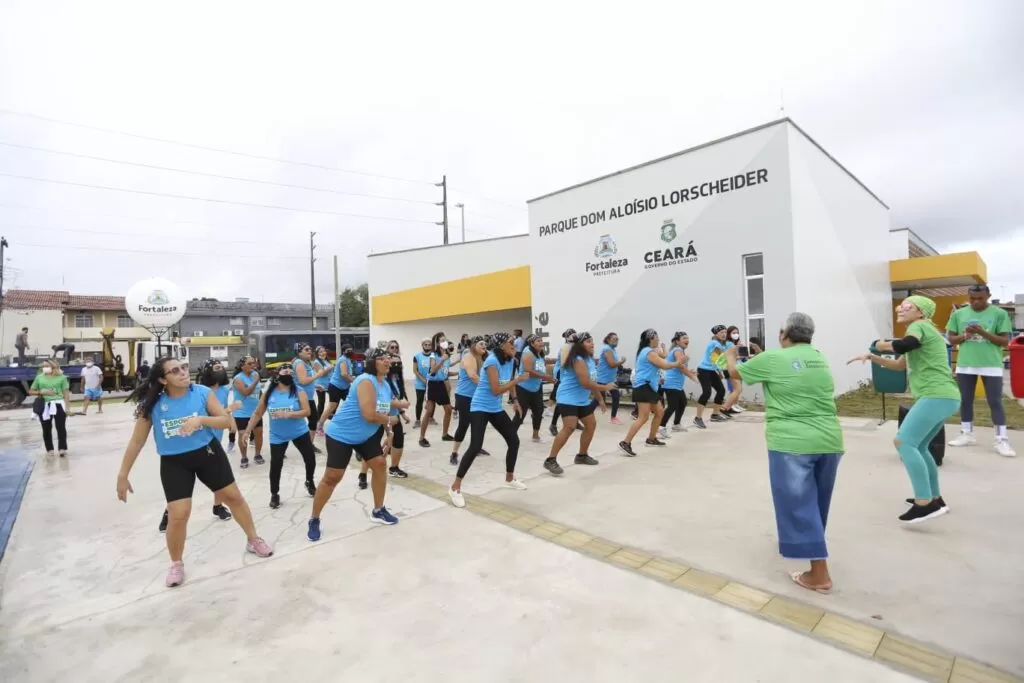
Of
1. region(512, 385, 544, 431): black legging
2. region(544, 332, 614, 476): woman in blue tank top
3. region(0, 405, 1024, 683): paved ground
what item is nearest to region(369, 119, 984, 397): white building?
region(512, 385, 544, 431): black legging

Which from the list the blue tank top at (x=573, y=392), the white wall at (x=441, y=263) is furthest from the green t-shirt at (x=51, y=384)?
Result: the white wall at (x=441, y=263)

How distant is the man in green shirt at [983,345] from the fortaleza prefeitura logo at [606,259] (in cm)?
779

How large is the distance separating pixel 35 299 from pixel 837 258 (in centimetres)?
4765

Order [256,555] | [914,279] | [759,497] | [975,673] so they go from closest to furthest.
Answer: [975,673], [256,555], [759,497], [914,279]

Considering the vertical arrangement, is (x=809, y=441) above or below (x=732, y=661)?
above

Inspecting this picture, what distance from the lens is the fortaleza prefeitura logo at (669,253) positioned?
12.0m

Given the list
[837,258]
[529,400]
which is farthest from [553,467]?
[837,258]

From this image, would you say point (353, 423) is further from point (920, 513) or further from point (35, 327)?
point (35, 327)

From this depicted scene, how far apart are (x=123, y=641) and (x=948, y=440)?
8534mm

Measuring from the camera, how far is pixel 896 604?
114 inches

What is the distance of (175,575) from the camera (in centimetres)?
347

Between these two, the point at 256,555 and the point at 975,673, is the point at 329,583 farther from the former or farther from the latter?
the point at 975,673

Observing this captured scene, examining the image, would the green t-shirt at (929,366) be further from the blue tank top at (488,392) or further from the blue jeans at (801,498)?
the blue tank top at (488,392)

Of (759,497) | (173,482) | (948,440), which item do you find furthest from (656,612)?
(948,440)
